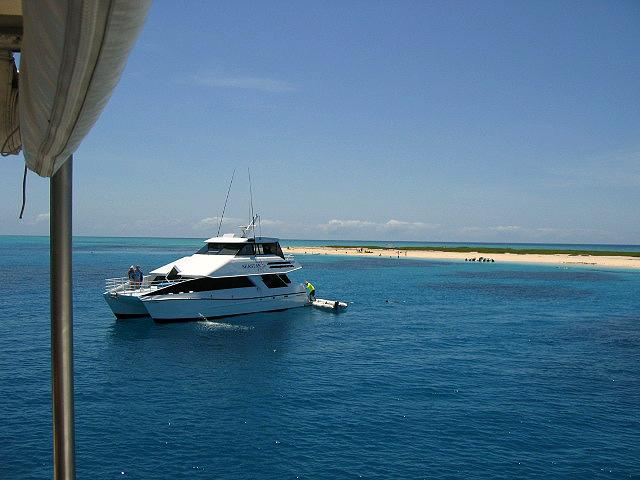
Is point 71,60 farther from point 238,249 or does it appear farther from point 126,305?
point 238,249

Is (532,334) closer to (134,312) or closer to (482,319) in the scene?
(482,319)

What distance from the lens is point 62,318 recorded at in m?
2.55

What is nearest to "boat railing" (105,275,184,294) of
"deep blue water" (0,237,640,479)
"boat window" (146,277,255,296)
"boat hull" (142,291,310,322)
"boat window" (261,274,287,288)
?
"boat window" (146,277,255,296)

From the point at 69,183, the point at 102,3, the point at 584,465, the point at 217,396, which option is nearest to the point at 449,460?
the point at 584,465

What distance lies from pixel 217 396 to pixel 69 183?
17224 millimetres

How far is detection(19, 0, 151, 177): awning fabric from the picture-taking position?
3.61 feet

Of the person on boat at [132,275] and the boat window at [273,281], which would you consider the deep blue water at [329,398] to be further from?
the boat window at [273,281]

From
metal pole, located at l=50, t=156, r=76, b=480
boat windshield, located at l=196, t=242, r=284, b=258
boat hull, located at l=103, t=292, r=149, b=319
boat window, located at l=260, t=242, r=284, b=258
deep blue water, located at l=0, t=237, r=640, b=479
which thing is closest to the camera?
metal pole, located at l=50, t=156, r=76, b=480

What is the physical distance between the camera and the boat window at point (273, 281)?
37822mm

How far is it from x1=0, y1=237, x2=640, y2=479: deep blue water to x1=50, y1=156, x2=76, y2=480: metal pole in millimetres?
11082

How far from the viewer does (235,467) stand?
516 inches

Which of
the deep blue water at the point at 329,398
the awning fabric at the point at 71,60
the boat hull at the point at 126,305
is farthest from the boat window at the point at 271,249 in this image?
the awning fabric at the point at 71,60

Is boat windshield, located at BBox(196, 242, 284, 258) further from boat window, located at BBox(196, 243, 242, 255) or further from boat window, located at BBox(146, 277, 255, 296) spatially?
boat window, located at BBox(146, 277, 255, 296)

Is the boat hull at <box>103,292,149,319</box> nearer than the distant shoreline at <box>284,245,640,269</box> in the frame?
Yes
